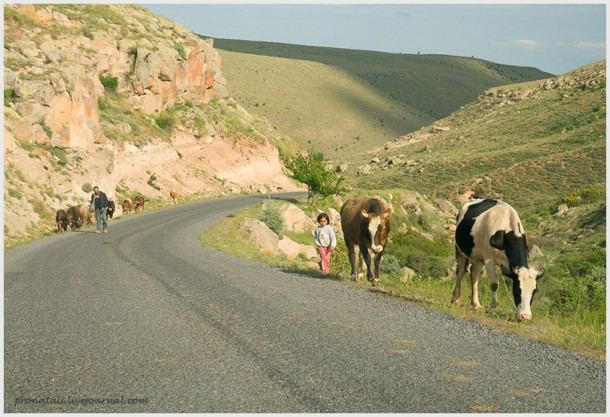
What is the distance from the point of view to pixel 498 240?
13.9 meters

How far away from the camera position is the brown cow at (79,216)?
36.5m

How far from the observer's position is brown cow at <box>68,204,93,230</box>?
3653cm

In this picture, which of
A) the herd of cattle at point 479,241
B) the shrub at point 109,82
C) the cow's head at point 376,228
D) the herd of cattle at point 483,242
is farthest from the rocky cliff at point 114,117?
the cow's head at point 376,228

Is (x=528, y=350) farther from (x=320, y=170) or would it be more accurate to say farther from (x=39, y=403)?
(x=320, y=170)

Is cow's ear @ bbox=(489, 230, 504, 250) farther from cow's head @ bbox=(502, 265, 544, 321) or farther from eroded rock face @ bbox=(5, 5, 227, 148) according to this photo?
eroded rock face @ bbox=(5, 5, 227, 148)

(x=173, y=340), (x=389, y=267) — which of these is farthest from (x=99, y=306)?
(x=389, y=267)

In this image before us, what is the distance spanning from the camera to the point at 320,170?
2093 inches

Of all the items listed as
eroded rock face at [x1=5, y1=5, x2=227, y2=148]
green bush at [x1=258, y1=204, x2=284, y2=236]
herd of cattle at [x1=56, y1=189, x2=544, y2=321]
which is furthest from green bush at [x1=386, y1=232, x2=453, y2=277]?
eroded rock face at [x1=5, y1=5, x2=227, y2=148]

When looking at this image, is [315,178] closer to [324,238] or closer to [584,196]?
[584,196]

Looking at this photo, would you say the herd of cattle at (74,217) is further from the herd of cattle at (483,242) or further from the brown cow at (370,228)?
the herd of cattle at (483,242)

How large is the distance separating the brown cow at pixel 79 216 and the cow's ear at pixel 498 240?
26.8 m

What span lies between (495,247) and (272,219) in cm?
2751

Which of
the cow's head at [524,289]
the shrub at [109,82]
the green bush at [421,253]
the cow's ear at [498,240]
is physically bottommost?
the green bush at [421,253]

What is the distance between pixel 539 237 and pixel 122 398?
48.8 m
